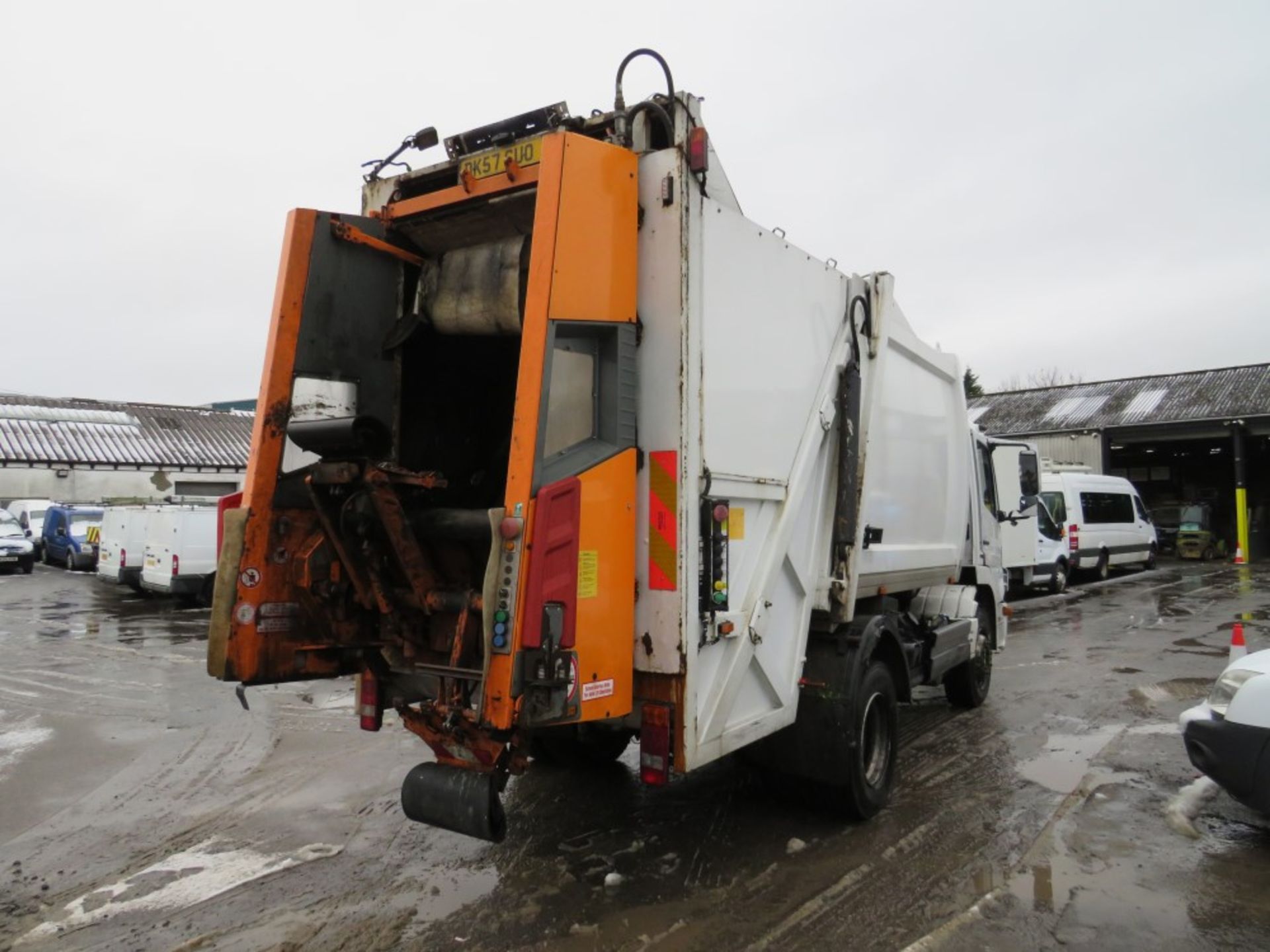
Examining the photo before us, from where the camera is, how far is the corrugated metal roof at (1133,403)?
28000 millimetres

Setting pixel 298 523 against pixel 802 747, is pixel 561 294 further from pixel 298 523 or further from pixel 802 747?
pixel 802 747

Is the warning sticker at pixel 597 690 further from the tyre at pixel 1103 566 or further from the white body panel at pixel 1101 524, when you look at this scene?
the tyre at pixel 1103 566

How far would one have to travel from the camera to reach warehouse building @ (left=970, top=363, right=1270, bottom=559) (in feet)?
91.1

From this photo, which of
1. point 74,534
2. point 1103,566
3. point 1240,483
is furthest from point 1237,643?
point 74,534

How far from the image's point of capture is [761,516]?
4.19m

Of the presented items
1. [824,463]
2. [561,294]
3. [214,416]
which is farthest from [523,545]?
[214,416]

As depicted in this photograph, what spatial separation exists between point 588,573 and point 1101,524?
66.9ft

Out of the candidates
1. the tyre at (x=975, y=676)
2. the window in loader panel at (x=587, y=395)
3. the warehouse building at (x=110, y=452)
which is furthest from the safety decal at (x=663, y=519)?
the warehouse building at (x=110, y=452)

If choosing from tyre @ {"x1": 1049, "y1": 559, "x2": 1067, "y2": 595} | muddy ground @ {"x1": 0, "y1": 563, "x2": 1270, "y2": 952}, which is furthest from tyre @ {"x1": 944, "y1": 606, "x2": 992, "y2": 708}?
tyre @ {"x1": 1049, "y1": 559, "x2": 1067, "y2": 595}

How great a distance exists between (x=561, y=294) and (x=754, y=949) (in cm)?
272

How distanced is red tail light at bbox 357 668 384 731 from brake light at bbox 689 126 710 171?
2806 millimetres

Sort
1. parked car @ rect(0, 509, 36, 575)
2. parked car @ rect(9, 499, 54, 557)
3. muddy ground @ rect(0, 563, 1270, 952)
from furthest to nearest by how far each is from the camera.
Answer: parked car @ rect(9, 499, 54, 557), parked car @ rect(0, 509, 36, 575), muddy ground @ rect(0, 563, 1270, 952)

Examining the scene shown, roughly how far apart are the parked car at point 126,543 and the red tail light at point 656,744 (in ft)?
47.1

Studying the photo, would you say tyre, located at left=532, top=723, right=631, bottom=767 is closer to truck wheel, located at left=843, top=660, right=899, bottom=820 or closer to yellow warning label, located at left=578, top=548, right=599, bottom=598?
truck wheel, located at left=843, top=660, right=899, bottom=820
